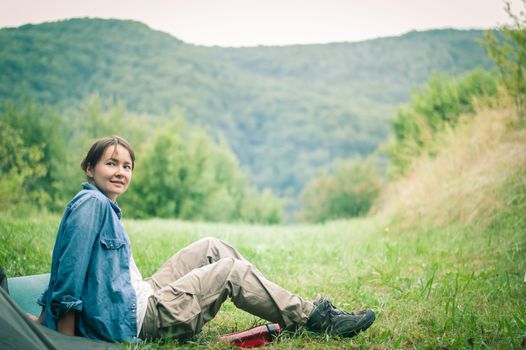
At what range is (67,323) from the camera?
8.19ft

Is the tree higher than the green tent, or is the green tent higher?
the tree

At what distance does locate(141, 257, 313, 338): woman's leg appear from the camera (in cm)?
270

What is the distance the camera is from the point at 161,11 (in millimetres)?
21203

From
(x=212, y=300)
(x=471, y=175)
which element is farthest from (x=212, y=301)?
(x=471, y=175)

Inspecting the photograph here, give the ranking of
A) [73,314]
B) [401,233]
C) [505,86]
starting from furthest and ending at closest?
[505,86] < [401,233] < [73,314]

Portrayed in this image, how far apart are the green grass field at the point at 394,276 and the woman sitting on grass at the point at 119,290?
14 centimetres

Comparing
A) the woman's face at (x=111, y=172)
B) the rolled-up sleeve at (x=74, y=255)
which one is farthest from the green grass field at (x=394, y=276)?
the woman's face at (x=111, y=172)

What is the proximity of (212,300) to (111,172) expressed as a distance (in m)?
1.05

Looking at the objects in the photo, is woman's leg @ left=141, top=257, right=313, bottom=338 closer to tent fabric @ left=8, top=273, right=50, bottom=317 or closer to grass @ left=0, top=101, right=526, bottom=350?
grass @ left=0, top=101, right=526, bottom=350

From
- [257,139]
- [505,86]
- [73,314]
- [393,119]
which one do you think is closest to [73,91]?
[257,139]

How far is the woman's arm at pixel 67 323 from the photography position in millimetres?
2482

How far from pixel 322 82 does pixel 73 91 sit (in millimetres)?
65324

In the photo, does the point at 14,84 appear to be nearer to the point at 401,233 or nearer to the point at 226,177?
the point at 226,177

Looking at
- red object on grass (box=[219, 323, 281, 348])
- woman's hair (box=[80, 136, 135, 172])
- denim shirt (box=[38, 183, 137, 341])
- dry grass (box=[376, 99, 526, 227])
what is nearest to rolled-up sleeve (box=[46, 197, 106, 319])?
denim shirt (box=[38, 183, 137, 341])
